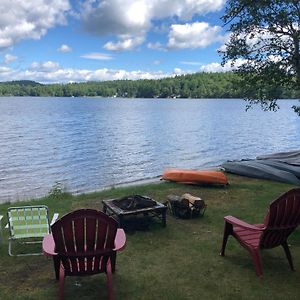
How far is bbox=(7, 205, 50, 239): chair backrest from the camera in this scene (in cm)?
656

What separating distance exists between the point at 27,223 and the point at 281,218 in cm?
405

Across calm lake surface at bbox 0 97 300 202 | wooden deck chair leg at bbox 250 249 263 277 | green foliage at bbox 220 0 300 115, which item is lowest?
calm lake surface at bbox 0 97 300 202

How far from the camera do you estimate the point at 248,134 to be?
46.2 meters

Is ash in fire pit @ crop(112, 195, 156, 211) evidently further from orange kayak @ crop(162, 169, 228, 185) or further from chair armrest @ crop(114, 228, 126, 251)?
orange kayak @ crop(162, 169, 228, 185)

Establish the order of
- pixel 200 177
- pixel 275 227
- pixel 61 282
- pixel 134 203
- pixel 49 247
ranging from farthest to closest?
pixel 200 177
pixel 134 203
pixel 275 227
pixel 49 247
pixel 61 282

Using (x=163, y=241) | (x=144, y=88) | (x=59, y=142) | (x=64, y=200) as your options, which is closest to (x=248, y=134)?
(x=59, y=142)

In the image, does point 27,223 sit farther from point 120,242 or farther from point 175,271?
point 175,271

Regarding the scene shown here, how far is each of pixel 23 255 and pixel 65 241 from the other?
2.11 m

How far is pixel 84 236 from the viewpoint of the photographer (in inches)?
191

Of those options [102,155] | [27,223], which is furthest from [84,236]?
A: [102,155]

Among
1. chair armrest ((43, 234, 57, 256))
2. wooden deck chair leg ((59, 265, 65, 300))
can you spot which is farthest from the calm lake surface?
wooden deck chair leg ((59, 265, 65, 300))

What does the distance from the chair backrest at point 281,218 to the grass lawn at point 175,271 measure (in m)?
0.54

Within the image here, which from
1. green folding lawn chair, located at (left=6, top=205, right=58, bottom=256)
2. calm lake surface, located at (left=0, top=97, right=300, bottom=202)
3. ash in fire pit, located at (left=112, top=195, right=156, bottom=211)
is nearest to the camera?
green folding lawn chair, located at (left=6, top=205, right=58, bottom=256)

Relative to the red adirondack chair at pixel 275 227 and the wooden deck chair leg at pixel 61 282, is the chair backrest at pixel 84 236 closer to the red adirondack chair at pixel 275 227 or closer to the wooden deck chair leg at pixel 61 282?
the wooden deck chair leg at pixel 61 282
